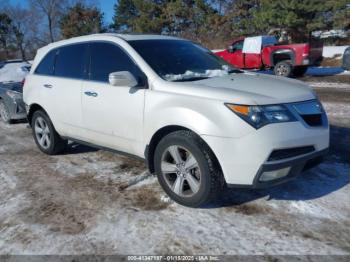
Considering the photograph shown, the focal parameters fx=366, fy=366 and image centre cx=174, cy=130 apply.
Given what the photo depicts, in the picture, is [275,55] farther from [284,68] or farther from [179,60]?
[179,60]

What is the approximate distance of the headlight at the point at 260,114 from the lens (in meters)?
3.20

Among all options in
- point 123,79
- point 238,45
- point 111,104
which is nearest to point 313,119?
point 123,79

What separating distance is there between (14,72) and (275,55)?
930 cm

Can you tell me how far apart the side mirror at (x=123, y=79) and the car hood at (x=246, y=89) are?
1.18 feet

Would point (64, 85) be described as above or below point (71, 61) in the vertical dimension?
below

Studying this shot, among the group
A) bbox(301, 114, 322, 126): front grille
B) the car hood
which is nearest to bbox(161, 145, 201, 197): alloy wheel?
the car hood

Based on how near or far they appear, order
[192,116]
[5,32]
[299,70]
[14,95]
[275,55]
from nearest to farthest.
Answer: [192,116]
[14,95]
[275,55]
[299,70]
[5,32]

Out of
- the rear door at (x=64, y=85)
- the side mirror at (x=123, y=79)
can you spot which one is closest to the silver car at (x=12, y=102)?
the rear door at (x=64, y=85)

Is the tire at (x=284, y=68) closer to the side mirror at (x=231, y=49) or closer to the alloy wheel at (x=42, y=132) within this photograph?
the side mirror at (x=231, y=49)

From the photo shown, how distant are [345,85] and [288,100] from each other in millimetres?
9484

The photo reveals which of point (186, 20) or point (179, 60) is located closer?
point (179, 60)

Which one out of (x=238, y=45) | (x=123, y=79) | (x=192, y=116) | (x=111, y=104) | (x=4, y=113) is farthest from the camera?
(x=238, y=45)

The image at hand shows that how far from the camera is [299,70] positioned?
14305mm

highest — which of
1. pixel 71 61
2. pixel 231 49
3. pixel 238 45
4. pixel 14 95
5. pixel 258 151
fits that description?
pixel 238 45
